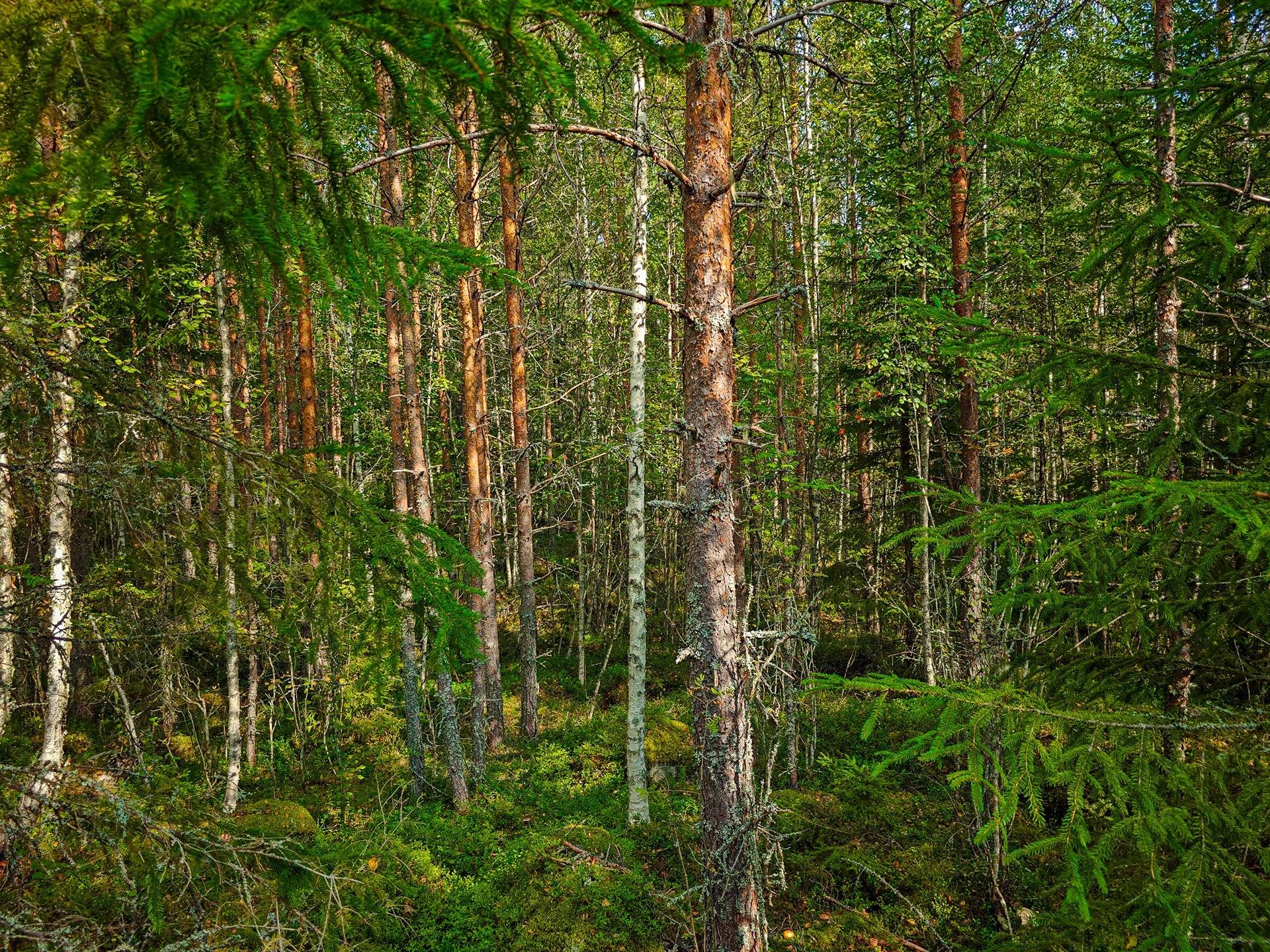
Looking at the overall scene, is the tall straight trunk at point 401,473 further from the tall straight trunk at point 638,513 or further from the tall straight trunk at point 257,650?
the tall straight trunk at point 638,513

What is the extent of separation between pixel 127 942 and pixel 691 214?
425cm

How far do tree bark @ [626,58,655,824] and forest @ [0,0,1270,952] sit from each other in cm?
7

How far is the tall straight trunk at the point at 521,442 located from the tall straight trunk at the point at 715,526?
560 centimetres

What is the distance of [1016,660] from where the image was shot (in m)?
3.32

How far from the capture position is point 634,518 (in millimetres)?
8367

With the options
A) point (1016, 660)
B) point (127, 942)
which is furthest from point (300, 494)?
point (1016, 660)

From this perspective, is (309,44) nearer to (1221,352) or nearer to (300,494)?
(300,494)

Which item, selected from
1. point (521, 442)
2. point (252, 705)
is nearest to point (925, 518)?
point (521, 442)

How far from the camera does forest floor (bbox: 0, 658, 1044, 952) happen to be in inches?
82.2

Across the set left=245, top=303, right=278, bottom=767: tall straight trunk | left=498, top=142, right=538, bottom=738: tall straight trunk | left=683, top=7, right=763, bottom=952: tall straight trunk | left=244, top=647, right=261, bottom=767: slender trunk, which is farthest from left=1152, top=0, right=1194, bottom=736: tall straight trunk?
left=244, top=647, right=261, bottom=767: slender trunk

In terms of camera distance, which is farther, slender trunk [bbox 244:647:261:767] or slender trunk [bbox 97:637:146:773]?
slender trunk [bbox 244:647:261:767]

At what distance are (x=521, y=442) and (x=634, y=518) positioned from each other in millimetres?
3181

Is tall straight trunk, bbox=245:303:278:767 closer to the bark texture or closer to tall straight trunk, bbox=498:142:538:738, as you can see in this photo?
the bark texture

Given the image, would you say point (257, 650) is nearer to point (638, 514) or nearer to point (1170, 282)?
point (638, 514)
